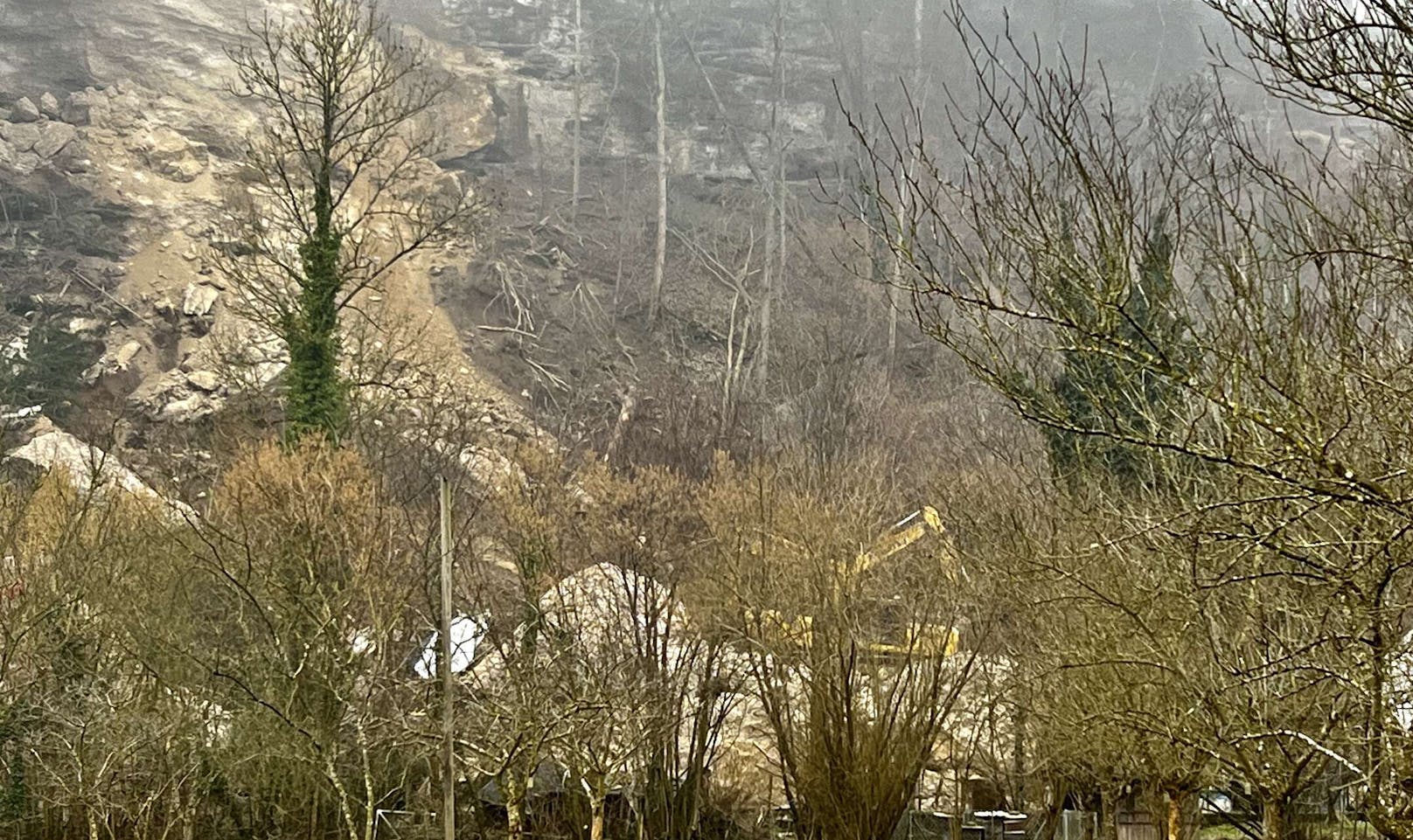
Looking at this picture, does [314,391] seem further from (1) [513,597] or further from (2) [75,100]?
(2) [75,100]

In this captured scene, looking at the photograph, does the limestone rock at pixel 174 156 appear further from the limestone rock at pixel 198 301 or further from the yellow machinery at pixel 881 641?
the yellow machinery at pixel 881 641

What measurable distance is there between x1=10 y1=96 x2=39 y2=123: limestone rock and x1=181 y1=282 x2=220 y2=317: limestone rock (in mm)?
11066

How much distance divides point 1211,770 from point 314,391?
1759 centimetres

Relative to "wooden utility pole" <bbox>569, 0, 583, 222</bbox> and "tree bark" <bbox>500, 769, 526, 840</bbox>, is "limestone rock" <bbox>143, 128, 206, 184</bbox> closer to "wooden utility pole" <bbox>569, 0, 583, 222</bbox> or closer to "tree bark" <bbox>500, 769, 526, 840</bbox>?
"wooden utility pole" <bbox>569, 0, 583, 222</bbox>

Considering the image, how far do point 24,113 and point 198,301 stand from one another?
12.3m

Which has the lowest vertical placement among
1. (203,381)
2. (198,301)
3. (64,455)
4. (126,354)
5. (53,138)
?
(64,455)

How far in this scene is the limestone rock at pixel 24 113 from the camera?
5369 centimetres

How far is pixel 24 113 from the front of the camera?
53.7 meters

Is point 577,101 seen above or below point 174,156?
above

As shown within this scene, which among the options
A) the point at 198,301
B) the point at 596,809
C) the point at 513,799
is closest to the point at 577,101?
the point at 198,301

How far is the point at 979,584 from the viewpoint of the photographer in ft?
63.7

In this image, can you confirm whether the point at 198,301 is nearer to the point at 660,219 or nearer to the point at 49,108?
the point at 49,108

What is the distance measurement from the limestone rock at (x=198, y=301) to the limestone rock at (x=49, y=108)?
35.9 feet

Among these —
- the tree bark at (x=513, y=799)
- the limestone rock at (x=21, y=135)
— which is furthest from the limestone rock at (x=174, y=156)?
the tree bark at (x=513, y=799)
